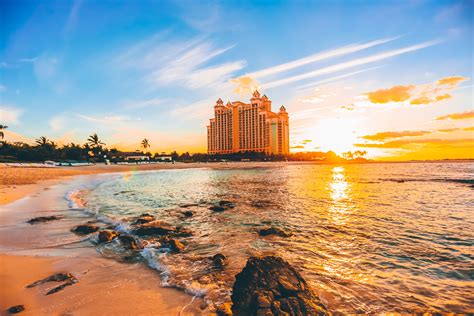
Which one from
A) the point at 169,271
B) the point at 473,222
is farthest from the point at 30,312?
the point at 473,222

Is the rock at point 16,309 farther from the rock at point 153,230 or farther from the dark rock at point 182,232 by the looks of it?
the dark rock at point 182,232

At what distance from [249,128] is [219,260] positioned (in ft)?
456

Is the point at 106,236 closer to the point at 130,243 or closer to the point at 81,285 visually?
the point at 130,243

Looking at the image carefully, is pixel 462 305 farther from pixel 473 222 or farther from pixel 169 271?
pixel 473 222

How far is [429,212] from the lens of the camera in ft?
38.5

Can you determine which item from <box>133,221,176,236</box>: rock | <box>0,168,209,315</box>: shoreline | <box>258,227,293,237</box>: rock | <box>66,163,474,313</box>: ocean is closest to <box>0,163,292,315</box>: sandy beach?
<box>0,168,209,315</box>: shoreline

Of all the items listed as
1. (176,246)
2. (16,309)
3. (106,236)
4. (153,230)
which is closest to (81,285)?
(16,309)

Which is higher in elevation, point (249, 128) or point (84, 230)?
point (249, 128)

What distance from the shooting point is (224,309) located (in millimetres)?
3672

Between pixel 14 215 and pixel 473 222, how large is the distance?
19742 millimetres

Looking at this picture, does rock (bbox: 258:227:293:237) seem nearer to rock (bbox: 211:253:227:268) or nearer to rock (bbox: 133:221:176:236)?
rock (bbox: 211:253:227:268)

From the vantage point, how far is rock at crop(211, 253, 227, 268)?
557cm

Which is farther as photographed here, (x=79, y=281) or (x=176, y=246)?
(x=176, y=246)

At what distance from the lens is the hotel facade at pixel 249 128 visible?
138 m
